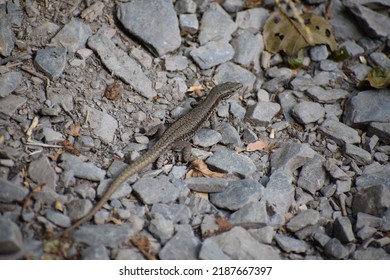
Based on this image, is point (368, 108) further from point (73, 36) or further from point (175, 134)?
point (73, 36)

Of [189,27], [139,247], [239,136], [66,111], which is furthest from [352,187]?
[66,111]

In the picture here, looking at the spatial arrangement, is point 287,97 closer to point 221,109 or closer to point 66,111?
point 221,109

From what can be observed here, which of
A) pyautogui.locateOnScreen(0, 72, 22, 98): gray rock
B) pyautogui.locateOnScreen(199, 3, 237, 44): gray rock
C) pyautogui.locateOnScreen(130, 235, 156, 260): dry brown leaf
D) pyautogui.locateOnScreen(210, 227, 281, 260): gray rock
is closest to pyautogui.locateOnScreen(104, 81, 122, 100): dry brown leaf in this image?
pyautogui.locateOnScreen(0, 72, 22, 98): gray rock

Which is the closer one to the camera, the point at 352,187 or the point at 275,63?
the point at 352,187

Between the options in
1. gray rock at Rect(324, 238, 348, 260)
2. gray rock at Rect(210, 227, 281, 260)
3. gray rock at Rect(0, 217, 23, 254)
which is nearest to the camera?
gray rock at Rect(0, 217, 23, 254)

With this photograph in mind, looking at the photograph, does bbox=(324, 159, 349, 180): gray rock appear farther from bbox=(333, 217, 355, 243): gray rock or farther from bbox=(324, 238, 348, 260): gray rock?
bbox=(324, 238, 348, 260): gray rock
